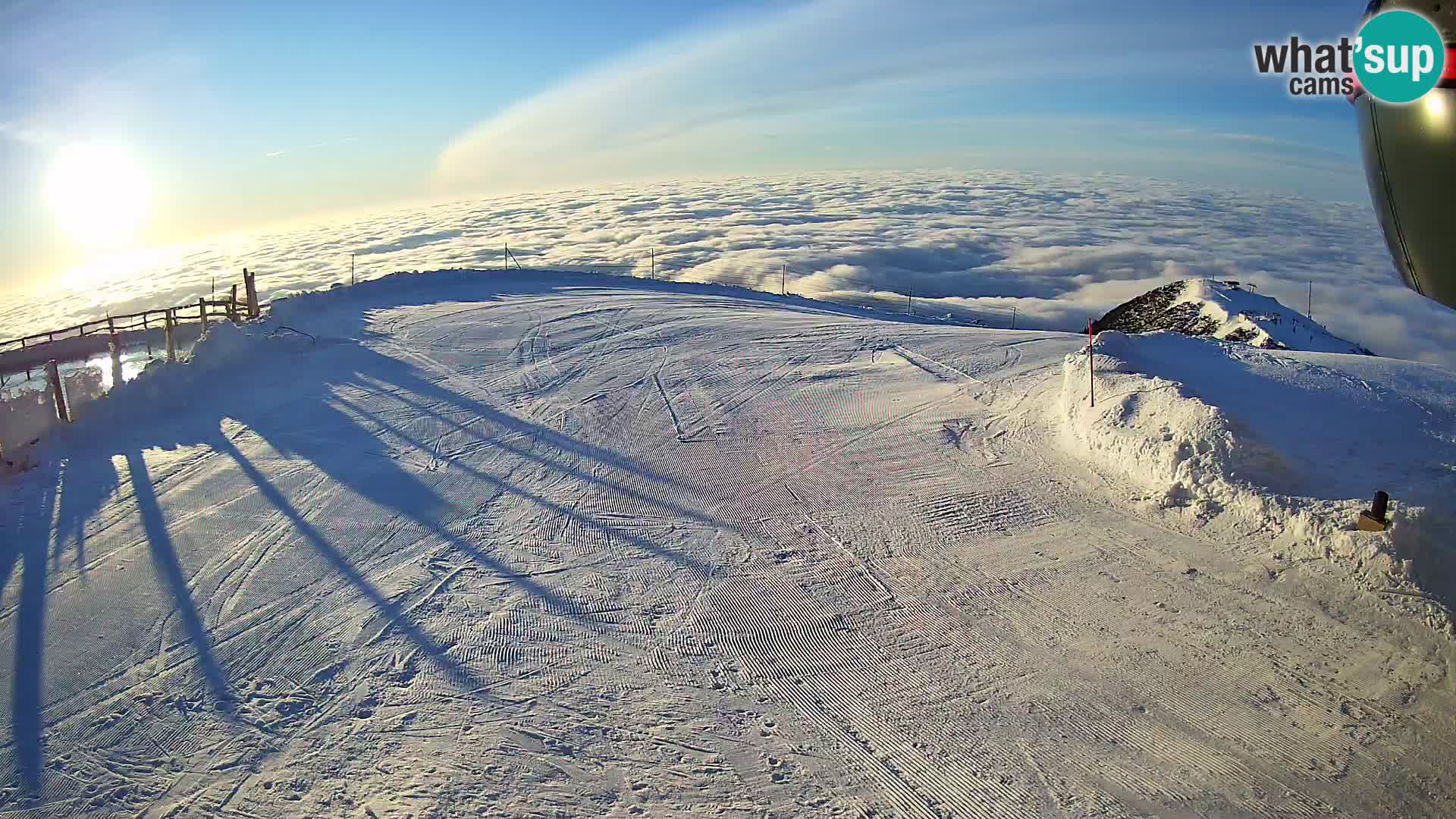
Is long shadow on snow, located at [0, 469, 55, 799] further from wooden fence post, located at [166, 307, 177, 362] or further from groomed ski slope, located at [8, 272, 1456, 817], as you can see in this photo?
wooden fence post, located at [166, 307, 177, 362]

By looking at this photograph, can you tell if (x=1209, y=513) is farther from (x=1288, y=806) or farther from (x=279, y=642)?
(x=279, y=642)

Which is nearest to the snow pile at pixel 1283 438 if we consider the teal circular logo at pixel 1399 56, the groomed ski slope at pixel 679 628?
the groomed ski slope at pixel 679 628

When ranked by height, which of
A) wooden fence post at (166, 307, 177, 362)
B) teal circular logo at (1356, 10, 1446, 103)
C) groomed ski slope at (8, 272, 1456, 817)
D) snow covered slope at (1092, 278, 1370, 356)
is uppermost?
teal circular logo at (1356, 10, 1446, 103)

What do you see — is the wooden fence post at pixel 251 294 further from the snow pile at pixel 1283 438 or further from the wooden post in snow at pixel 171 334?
the snow pile at pixel 1283 438

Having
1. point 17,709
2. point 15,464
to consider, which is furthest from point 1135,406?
point 15,464

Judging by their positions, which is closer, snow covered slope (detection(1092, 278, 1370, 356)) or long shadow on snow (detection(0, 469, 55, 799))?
long shadow on snow (detection(0, 469, 55, 799))

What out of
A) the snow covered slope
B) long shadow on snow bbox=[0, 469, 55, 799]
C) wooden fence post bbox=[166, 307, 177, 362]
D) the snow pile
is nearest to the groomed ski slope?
long shadow on snow bbox=[0, 469, 55, 799]

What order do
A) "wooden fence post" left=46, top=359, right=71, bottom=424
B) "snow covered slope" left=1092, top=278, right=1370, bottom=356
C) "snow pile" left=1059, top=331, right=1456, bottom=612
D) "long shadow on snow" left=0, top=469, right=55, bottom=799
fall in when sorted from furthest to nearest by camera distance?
"snow covered slope" left=1092, top=278, right=1370, bottom=356
"wooden fence post" left=46, top=359, right=71, bottom=424
"snow pile" left=1059, top=331, right=1456, bottom=612
"long shadow on snow" left=0, top=469, right=55, bottom=799
